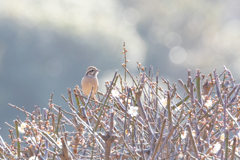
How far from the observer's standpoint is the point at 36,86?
10477 mm

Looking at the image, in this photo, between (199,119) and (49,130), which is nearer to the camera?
(199,119)

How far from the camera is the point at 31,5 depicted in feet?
41.5

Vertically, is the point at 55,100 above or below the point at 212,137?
above

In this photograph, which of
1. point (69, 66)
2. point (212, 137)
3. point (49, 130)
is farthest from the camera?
point (69, 66)

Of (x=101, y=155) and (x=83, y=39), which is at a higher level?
(x=83, y=39)

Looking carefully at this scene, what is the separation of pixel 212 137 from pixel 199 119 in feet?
1.01

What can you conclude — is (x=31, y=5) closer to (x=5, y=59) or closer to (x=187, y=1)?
(x=5, y=59)

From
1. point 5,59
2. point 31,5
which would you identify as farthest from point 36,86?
point 31,5

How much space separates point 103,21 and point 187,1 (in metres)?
4.21

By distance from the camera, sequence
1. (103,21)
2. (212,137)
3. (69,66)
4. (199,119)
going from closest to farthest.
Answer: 1. (199,119)
2. (212,137)
3. (69,66)
4. (103,21)

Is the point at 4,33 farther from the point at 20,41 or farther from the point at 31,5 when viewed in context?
the point at 31,5

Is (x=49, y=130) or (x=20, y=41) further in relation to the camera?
(x=20, y=41)

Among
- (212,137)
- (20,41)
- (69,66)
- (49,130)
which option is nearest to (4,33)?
(20,41)

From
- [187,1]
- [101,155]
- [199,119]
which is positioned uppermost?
[187,1]
